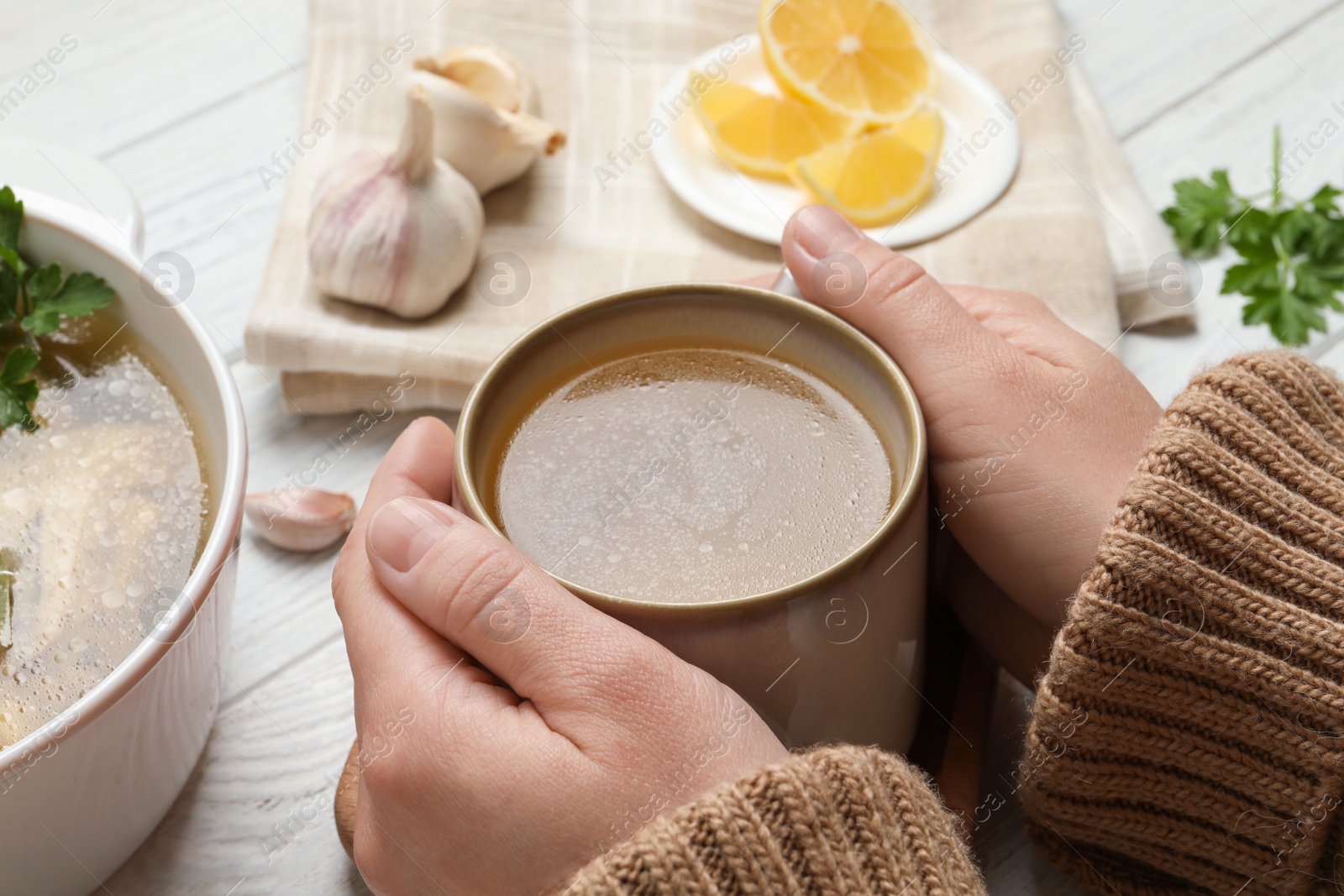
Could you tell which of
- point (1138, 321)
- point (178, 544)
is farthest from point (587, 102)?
point (178, 544)

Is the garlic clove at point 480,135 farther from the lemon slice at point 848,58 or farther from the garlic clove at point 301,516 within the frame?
the garlic clove at point 301,516

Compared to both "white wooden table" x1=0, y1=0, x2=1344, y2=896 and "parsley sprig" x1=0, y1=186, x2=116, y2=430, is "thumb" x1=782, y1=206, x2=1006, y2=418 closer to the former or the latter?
"white wooden table" x1=0, y1=0, x2=1344, y2=896

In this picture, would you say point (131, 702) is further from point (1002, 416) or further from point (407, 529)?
point (1002, 416)

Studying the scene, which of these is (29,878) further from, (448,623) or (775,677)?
(775,677)

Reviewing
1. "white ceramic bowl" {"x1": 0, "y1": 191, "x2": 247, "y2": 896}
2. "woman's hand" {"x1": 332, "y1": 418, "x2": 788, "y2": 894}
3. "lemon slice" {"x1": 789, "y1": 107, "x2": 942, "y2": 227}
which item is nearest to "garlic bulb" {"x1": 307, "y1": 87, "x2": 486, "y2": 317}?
"white ceramic bowl" {"x1": 0, "y1": 191, "x2": 247, "y2": 896}

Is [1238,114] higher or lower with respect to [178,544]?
higher

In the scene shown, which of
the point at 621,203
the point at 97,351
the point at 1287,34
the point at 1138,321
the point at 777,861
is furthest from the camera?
the point at 1287,34
